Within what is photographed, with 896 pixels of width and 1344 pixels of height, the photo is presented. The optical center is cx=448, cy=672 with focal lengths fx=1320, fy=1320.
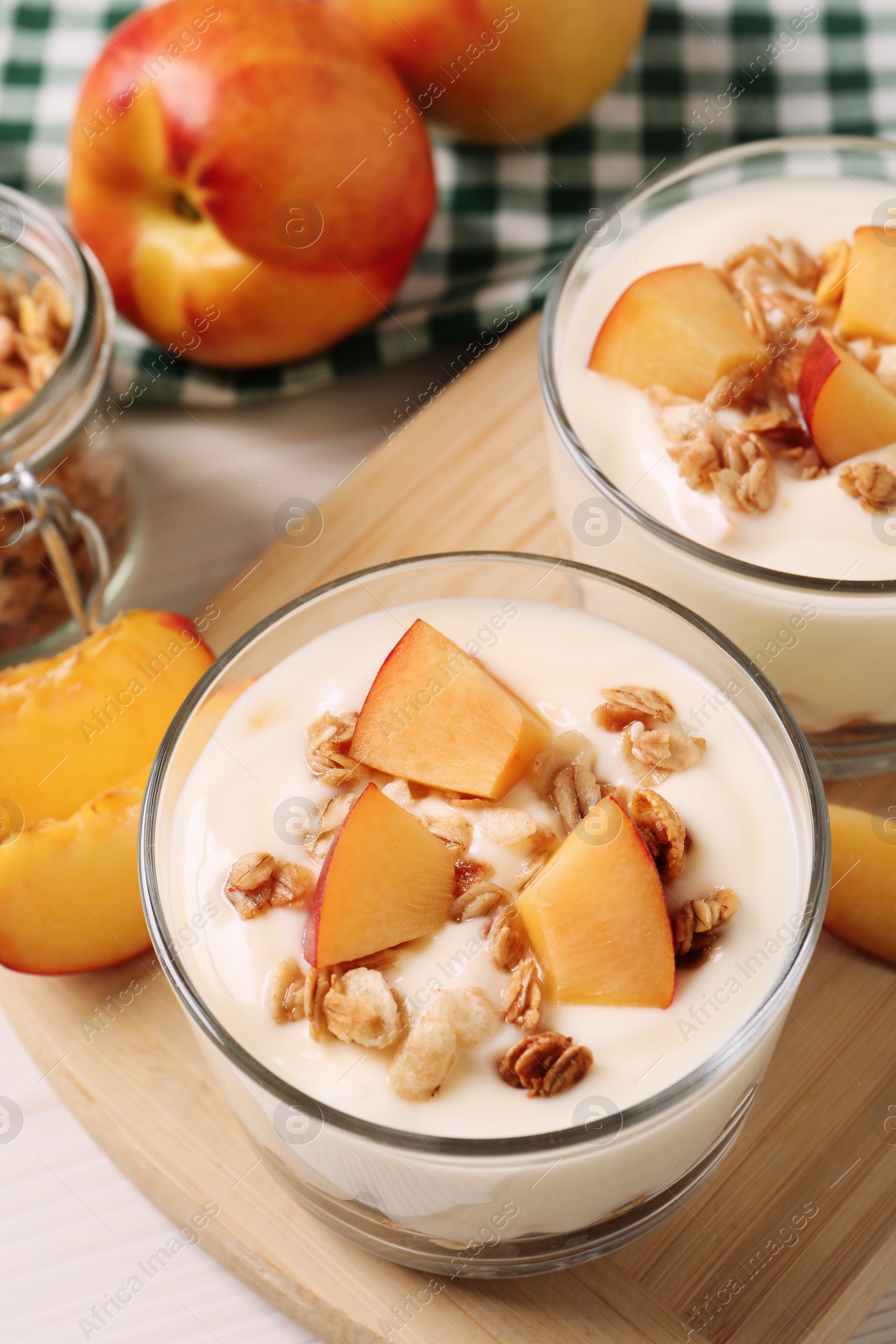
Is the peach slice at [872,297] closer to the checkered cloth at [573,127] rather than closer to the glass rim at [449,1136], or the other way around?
the glass rim at [449,1136]

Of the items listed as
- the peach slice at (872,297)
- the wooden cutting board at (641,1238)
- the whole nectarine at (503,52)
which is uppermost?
the whole nectarine at (503,52)

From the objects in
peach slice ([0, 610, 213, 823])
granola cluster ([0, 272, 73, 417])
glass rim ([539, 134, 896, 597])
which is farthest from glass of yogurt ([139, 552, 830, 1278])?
granola cluster ([0, 272, 73, 417])

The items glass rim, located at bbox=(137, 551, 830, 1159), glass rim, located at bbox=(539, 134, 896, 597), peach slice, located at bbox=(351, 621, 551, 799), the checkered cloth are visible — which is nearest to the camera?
glass rim, located at bbox=(137, 551, 830, 1159)

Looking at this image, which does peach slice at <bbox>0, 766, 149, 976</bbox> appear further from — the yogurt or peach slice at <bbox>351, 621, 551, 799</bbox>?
the yogurt

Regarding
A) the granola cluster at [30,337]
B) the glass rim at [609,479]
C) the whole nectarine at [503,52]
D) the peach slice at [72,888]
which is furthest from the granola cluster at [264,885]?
the whole nectarine at [503,52]

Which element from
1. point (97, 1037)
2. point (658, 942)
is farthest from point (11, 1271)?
point (658, 942)

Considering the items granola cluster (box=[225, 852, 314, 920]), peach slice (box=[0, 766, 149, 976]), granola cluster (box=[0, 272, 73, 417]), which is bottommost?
peach slice (box=[0, 766, 149, 976])

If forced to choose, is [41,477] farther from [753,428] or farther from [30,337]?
[753,428]

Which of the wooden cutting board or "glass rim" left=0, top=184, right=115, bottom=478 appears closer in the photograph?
the wooden cutting board
